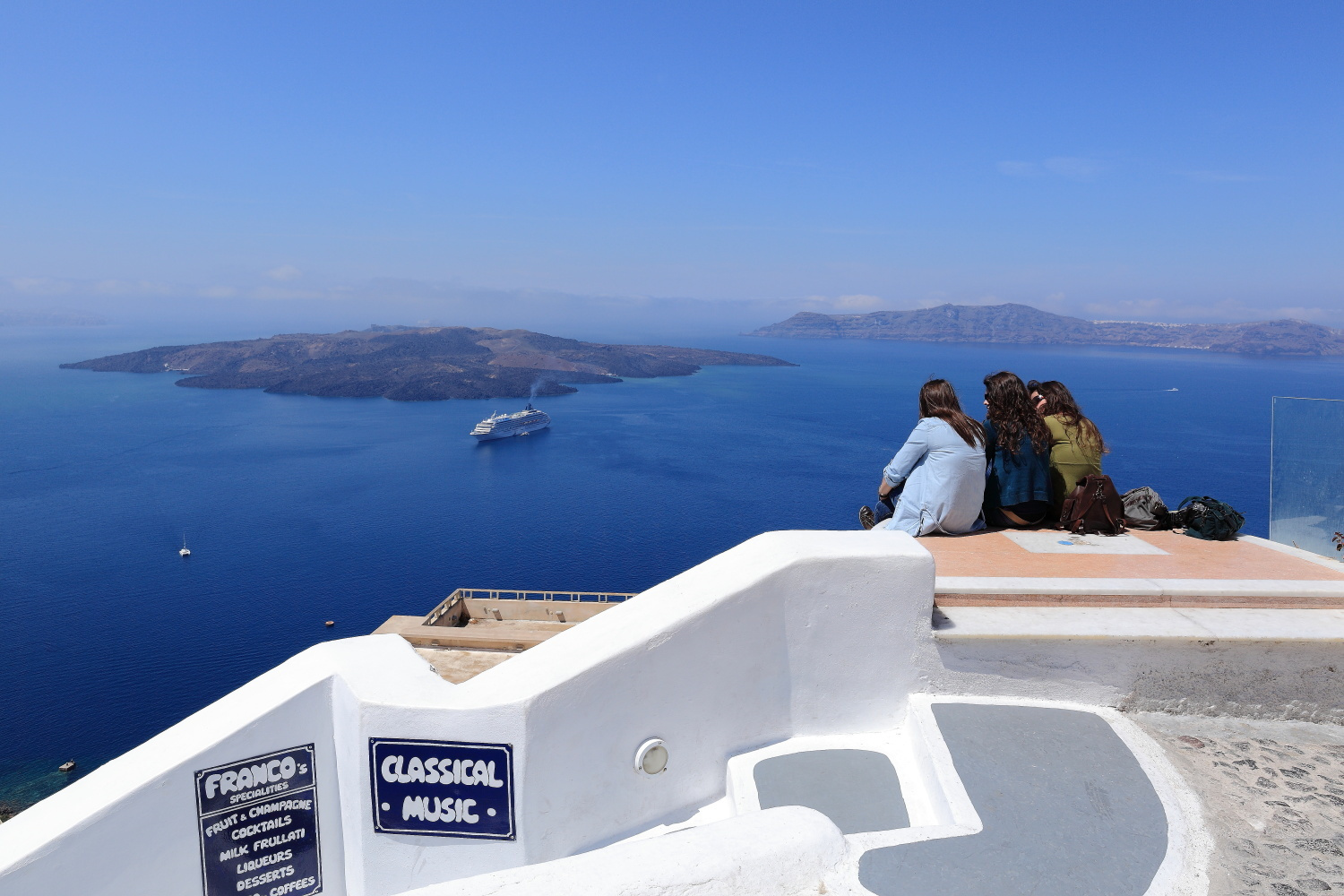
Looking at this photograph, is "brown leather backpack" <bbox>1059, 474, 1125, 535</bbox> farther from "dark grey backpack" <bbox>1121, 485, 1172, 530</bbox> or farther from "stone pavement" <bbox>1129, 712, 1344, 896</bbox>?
"stone pavement" <bbox>1129, 712, 1344, 896</bbox>

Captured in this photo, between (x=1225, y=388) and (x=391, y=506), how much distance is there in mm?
95019

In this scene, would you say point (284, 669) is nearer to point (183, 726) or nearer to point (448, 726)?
point (183, 726)

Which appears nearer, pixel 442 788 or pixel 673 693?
pixel 442 788

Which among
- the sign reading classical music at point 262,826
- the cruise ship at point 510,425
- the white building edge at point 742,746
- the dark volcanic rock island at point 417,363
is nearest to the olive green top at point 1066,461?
the white building edge at point 742,746

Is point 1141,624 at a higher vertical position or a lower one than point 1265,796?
higher

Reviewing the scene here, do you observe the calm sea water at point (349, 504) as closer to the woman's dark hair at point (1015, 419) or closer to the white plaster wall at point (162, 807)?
the white plaster wall at point (162, 807)

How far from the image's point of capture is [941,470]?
416cm

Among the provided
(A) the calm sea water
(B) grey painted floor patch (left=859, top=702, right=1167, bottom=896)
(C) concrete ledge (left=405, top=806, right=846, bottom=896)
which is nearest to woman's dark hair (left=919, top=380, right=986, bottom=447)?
(B) grey painted floor patch (left=859, top=702, right=1167, bottom=896)

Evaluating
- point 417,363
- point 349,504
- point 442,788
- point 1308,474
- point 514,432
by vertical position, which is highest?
point 417,363

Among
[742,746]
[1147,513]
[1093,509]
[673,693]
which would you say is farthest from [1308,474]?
[673,693]

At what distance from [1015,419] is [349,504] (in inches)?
2179

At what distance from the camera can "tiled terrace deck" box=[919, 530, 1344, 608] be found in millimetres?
3387

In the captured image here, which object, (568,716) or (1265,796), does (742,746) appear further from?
(1265,796)

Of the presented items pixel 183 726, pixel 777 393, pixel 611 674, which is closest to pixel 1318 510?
pixel 611 674
